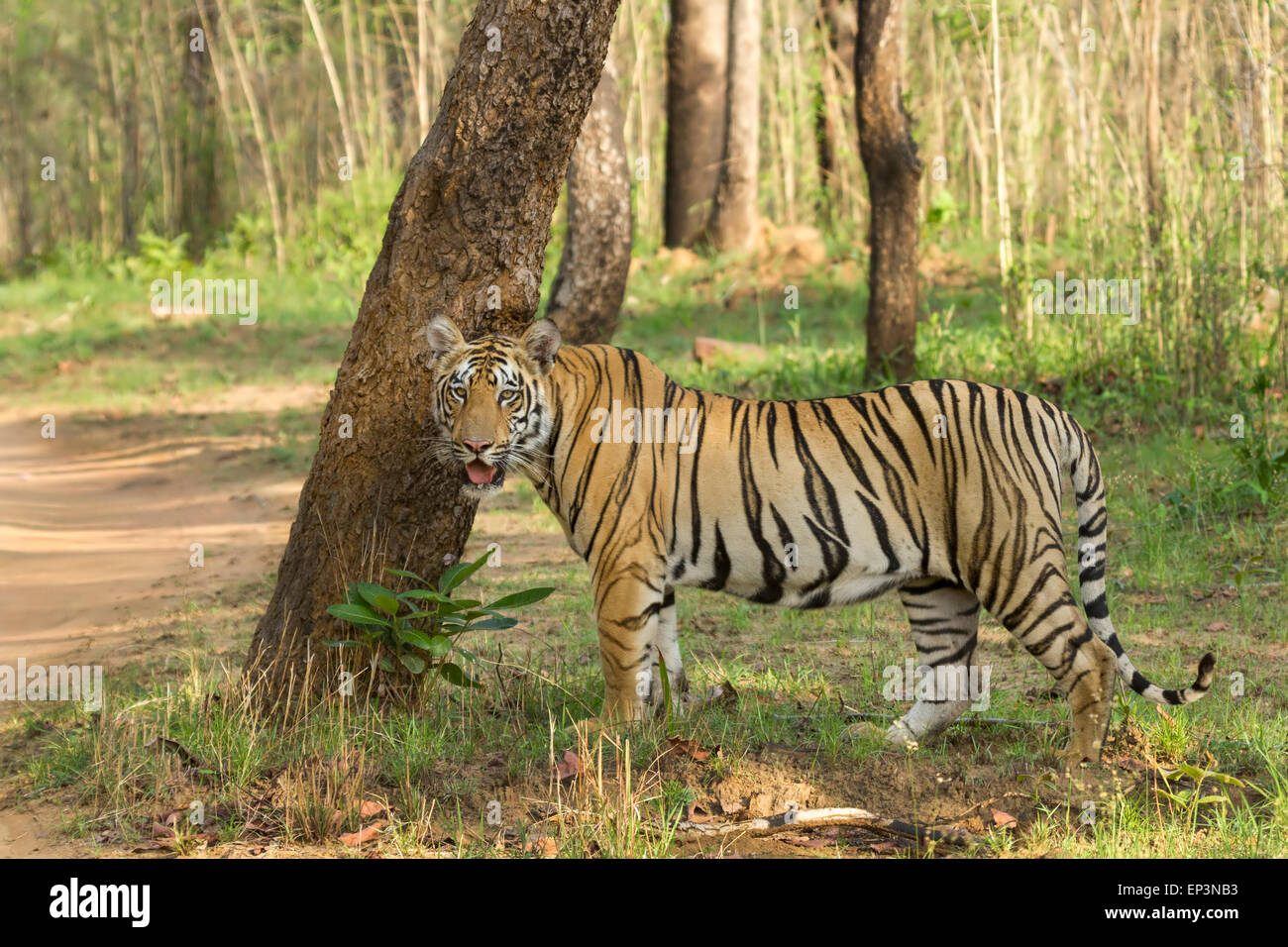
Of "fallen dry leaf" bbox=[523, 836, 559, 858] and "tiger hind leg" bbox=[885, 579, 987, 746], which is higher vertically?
"tiger hind leg" bbox=[885, 579, 987, 746]

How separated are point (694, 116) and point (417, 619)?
35.5 ft

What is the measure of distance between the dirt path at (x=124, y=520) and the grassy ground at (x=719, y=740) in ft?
1.15

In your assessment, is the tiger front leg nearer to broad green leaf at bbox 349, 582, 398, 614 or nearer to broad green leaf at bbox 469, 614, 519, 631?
broad green leaf at bbox 469, 614, 519, 631

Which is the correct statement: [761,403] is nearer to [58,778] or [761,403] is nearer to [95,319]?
[58,778]

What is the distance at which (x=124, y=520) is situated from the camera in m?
8.53

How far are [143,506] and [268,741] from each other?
16.2 feet

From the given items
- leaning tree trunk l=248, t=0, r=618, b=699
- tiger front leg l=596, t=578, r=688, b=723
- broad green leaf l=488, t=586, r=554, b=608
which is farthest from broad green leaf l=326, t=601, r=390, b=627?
tiger front leg l=596, t=578, r=688, b=723

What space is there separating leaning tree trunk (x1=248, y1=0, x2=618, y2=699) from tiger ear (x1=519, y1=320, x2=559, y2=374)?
29 centimetres

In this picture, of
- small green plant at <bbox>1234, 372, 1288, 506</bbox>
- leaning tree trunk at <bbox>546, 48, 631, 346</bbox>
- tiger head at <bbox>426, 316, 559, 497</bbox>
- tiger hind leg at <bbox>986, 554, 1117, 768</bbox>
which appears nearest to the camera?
tiger hind leg at <bbox>986, 554, 1117, 768</bbox>

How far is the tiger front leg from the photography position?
4.52 meters

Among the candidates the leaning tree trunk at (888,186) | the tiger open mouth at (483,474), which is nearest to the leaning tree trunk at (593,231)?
the leaning tree trunk at (888,186)

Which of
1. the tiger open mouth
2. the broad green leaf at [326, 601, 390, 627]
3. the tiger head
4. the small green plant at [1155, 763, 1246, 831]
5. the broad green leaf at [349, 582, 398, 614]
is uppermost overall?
the tiger head

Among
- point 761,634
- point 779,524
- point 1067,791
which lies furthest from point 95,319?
point 1067,791

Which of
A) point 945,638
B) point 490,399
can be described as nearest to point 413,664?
point 490,399
